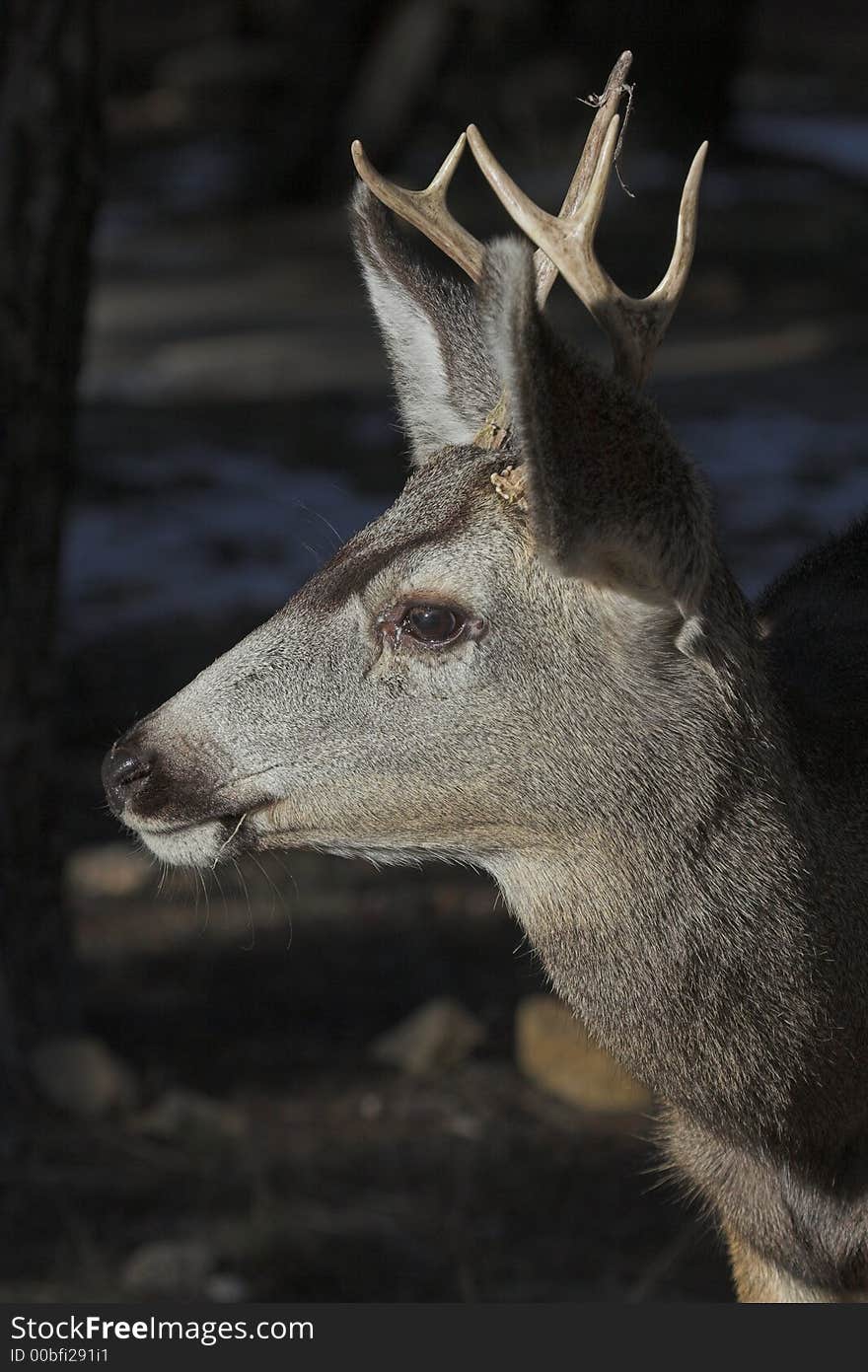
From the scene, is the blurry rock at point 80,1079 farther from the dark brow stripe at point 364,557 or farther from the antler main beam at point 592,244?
the antler main beam at point 592,244

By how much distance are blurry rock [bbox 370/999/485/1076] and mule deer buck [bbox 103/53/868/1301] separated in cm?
281

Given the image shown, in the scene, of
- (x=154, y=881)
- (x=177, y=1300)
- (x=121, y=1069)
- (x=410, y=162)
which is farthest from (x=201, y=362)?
(x=177, y=1300)

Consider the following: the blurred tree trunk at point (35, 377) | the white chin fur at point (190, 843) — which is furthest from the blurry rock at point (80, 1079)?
the white chin fur at point (190, 843)

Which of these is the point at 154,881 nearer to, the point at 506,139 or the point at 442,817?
the point at 442,817

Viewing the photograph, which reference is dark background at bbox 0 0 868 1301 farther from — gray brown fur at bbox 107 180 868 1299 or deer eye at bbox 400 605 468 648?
deer eye at bbox 400 605 468 648

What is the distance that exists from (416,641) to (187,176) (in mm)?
14766

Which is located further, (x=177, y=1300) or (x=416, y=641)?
(x=177, y=1300)

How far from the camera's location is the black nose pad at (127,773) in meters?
3.04

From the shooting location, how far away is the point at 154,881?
685 cm

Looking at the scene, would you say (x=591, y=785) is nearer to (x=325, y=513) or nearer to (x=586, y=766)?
(x=586, y=766)

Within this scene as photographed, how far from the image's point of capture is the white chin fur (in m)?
3.05

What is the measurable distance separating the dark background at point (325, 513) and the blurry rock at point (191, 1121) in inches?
0.5

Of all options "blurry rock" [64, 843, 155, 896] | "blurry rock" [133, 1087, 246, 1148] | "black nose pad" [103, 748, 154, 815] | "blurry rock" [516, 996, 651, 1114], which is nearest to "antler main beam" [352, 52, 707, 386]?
"black nose pad" [103, 748, 154, 815]

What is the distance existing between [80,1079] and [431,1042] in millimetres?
1078
